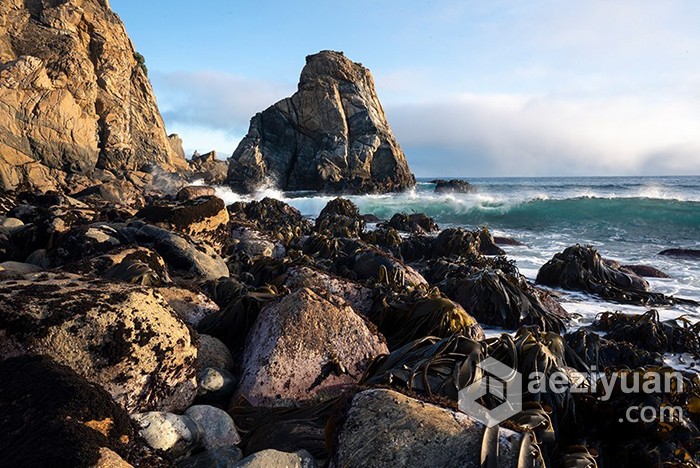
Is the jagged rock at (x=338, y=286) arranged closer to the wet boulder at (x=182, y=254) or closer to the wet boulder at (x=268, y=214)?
the wet boulder at (x=182, y=254)

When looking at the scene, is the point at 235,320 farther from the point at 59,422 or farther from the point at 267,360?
the point at 59,422

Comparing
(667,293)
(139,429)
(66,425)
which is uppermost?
(66,425)

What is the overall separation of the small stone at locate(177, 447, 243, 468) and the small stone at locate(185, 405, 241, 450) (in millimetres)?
101

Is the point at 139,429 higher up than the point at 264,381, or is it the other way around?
the point at 139,429

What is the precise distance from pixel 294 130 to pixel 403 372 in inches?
1805

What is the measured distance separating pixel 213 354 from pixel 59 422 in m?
1.54

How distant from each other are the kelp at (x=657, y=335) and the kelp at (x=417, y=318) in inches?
77.8

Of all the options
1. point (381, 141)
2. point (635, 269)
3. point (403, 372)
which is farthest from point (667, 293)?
point (381, 141)

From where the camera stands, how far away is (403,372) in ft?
7.34

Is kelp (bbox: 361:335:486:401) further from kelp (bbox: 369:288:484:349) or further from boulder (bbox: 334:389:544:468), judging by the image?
kelp (bbox: 369:288:484:349)

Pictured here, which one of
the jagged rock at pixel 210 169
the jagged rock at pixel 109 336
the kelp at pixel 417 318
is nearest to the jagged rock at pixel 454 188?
the jagged rock at pixel 210 169

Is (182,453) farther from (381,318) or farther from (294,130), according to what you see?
(294,130)

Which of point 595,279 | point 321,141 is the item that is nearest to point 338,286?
point 595,279

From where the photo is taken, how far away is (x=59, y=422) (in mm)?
1506
